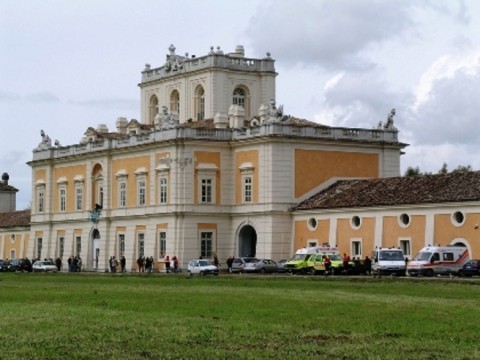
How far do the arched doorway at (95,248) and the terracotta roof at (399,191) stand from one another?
1850 centimetres

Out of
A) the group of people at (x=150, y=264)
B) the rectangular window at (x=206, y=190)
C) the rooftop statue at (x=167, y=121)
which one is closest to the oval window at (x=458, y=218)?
the group of people at (x=150, y=264)

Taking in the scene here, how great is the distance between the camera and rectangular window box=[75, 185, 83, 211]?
313 ft

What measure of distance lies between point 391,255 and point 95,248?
31.6m

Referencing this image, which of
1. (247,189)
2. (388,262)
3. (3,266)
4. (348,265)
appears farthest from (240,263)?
(3,266)

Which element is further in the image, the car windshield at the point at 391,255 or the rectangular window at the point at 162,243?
the rectangular window at the point at 162,243

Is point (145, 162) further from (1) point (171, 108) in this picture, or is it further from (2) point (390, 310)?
(2) point (390, 310)

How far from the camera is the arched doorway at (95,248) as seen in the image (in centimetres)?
9288

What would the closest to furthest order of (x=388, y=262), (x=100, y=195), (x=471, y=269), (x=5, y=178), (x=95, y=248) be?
(x=471, y=269) → (x=388, y=262) → (x=100, y=195) → (x=95, y=248) → (x=5, y=178)

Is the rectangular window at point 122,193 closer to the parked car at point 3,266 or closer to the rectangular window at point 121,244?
the rectangular window at point 121,244

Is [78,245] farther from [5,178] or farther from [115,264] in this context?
[5,178]

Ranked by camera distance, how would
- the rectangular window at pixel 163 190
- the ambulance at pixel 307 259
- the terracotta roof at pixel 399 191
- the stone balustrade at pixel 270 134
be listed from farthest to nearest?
the rectangular window at pixel 163 190
the stone balustrade at pixel 270 134
the ambulance at pixel 307 259
the terracotta roof at pixel 399 191

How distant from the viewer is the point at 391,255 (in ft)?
223

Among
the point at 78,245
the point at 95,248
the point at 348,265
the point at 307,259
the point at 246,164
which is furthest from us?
the point at 78,245

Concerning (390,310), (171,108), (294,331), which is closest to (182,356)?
(294,331)
